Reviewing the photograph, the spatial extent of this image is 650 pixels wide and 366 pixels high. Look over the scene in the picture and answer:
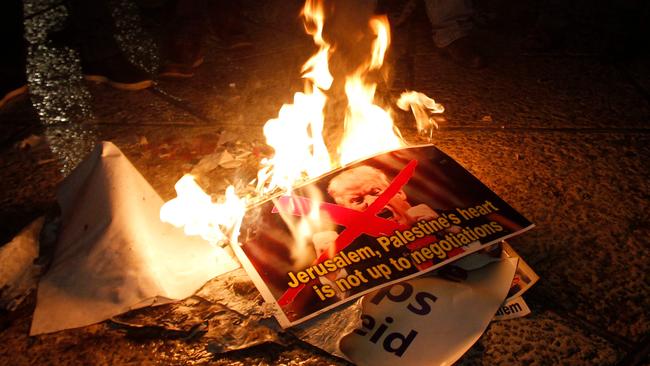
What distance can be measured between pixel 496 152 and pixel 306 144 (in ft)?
2.67

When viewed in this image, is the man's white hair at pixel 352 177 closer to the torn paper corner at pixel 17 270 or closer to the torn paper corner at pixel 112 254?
the torn paper corner at pixel 112 254

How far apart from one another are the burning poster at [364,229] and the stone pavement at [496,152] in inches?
6.0

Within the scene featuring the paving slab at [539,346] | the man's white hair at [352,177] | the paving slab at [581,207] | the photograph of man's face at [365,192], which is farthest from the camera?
the man's white hair at [352,177]

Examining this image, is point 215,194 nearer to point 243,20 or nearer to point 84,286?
point 84,286

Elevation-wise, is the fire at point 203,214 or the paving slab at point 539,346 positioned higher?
the paving slab at point 539,346

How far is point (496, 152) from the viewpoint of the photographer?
1.93 metres

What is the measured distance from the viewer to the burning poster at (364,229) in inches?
52.0

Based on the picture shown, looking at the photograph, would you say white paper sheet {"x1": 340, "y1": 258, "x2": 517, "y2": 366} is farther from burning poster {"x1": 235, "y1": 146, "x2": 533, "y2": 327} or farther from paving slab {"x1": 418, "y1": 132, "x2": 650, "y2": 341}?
paving slab {"x1": 418, "y1": 132, "x2": 650, "y2": 341}

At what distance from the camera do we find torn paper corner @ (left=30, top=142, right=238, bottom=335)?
1.32 metres

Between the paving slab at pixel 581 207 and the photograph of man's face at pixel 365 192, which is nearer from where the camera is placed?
the paving slab at pixel 581 207

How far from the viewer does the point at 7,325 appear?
1.33m

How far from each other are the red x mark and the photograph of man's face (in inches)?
0.7

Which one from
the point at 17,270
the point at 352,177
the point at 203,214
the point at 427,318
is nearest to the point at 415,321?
the point at 427,318

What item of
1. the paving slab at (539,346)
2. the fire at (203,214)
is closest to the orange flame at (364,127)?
the fire at (203,214)
